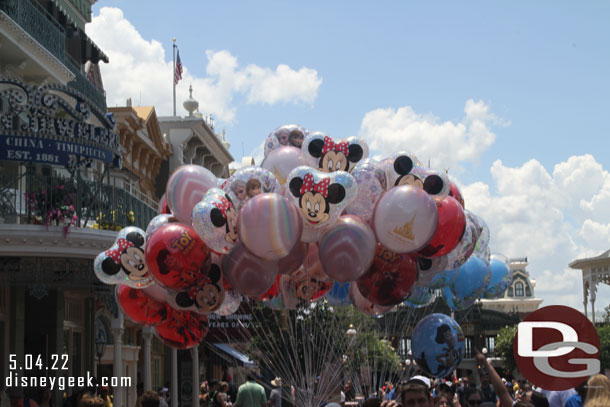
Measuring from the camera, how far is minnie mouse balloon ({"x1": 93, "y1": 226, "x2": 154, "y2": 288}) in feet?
39.0

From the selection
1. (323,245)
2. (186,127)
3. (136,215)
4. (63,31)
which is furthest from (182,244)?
(186,127)

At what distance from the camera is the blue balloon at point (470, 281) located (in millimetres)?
12773

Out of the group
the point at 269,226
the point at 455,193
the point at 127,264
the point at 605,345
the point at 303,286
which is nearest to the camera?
the point at 269,226

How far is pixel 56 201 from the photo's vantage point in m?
15.2

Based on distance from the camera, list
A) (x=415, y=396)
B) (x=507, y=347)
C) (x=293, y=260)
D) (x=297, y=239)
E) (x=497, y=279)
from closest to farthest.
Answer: (x=415, y=396), (x=297, y=239), (x=293, y=260), (x=497, y=279), (x=507, y=347)

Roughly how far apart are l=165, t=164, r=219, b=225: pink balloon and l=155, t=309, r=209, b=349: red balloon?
5.09ft

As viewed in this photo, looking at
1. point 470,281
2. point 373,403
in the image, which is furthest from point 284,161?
point 373,403

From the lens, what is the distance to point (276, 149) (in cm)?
1229

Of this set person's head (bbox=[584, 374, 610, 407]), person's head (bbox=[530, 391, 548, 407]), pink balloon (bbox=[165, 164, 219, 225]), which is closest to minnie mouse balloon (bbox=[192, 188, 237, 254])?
pink balloon (bbox=[165, 164, 219, 225])

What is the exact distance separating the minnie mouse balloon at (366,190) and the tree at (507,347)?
5239cm

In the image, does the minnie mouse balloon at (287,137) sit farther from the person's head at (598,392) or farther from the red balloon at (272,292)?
the person's head at (598,392)

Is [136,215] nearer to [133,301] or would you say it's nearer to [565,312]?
[133,301]

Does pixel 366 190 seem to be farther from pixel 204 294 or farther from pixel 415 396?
pixel 415 396

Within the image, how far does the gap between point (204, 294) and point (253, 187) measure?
1.50m
